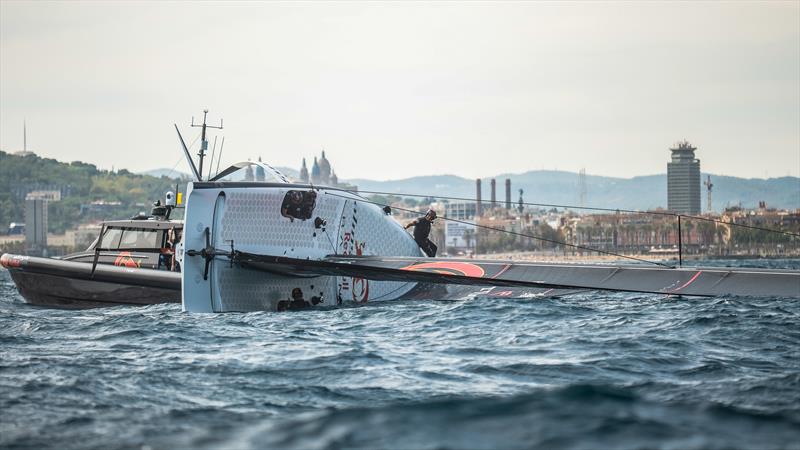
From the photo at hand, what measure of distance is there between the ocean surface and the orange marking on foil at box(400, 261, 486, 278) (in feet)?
2.17

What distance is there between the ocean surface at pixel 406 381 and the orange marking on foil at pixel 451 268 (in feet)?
2.17

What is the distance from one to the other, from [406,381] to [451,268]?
23.7 ft

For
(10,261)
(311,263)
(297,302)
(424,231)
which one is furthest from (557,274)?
(10,261)

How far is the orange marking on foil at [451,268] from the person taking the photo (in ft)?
54.0

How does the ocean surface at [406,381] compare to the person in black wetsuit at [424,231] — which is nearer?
the ocean surface at [406,381]

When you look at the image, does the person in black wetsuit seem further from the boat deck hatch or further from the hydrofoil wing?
the boat deck hatch

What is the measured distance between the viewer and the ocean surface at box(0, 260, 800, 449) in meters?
7.38

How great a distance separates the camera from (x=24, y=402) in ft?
29.6

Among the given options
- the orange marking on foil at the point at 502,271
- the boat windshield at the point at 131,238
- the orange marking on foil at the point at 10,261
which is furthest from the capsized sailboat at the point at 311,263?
the orange marking on foil at the point at 10,261

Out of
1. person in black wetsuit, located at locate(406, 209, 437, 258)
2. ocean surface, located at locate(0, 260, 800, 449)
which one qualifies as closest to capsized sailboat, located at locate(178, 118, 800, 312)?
ocean surface, located at locate(0, 260, 800, 449)

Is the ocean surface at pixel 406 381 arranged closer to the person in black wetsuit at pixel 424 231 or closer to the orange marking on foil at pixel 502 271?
the orange marking on foil at pixel 502 271

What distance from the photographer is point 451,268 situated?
17000mm

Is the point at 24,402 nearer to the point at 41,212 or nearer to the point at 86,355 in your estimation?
the point at 86,355

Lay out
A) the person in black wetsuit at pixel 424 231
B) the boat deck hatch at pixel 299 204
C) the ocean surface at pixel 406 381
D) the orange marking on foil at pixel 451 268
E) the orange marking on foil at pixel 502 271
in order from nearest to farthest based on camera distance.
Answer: the ocean surface at pixel 406 381 < the orange marking on foil at pixel 502 271 < the orange marking on foil at pixel 451 268 < the boat deck hatch at pixel 299 204 < the person in black wetsuit at pixel 424 231
